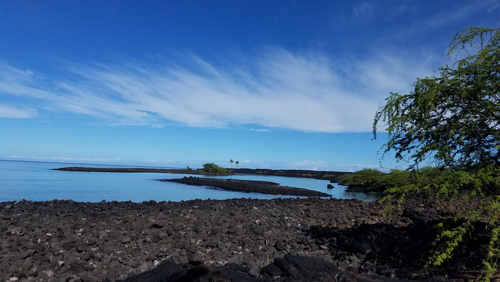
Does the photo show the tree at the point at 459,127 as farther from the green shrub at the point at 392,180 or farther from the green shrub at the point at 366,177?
the green shrub at the point at 366,177

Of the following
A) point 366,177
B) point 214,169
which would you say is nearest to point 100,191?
point 366,177

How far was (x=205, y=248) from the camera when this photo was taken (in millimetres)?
7359

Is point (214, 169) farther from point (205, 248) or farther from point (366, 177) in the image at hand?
point (205, 248)

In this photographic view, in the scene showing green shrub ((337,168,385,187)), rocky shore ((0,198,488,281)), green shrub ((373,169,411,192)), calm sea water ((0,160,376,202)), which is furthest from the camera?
green shrub ((337,168,385,187))

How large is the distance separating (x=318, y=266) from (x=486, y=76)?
498cm

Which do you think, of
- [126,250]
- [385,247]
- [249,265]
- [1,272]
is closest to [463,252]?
[385,247]

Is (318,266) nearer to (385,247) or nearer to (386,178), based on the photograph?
(385,247)

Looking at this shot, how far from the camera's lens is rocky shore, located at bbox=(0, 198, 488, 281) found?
17.6 feet

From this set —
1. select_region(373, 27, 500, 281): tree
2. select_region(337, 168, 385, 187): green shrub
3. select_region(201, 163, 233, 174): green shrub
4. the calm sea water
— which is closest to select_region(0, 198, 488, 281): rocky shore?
select_region(373, 27, 500, 281): tree

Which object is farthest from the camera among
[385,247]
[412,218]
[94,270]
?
[412,218]

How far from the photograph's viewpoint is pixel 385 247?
7539 mm

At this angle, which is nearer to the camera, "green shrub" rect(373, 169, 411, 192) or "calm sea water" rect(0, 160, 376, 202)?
"calm sea water" rect(0, 160, 376, 202)

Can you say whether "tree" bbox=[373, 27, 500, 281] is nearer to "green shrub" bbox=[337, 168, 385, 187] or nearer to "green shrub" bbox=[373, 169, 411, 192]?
"green shrub" bbox=[373, 169, 411, 192]

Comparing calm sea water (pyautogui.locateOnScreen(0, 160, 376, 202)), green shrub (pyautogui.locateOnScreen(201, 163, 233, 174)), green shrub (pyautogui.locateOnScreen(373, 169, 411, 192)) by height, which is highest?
green shrub (pyautogui.locateOnScreen(201, 163, 233, 174))
